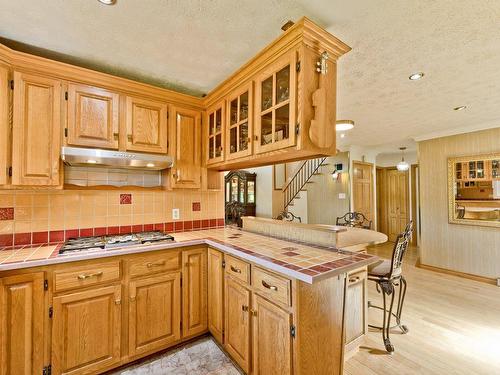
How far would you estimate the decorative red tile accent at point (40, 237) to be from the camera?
1.94 metres

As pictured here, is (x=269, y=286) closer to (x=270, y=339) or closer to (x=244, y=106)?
(x=270, y=339)

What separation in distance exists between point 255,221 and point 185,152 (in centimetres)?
105

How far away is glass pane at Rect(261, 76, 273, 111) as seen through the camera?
172cm

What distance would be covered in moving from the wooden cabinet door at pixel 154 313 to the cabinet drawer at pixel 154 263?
0.06 m

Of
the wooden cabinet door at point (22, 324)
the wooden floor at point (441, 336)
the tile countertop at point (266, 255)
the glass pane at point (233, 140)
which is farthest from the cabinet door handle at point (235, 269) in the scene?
the wooden cabinet door at point (22, 324)

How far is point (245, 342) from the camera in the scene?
1.65 meters

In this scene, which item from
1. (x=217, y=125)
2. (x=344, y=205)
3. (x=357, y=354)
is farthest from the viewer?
(x=344, y=205)

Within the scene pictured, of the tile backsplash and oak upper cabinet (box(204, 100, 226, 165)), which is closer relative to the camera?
the tile backsplash

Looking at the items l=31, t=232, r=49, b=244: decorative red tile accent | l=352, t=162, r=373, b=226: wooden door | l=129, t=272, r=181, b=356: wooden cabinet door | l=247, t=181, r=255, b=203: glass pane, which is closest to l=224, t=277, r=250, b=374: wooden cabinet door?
l=129, t=272, r=181, b=356: wooden cabinet door

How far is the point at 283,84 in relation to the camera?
1.61m

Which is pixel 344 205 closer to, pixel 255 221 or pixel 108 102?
pixel 255 221

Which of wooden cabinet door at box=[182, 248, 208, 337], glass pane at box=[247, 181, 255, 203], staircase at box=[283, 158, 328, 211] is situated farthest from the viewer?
glass pane at box=[247, 181, 255, 203]

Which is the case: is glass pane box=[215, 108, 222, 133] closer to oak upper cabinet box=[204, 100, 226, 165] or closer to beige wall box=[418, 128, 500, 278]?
oak upper cabinet box=[204, 100, 226, 165]

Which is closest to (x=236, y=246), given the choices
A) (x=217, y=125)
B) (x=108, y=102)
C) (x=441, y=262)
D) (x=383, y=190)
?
(x=217, y=125)
